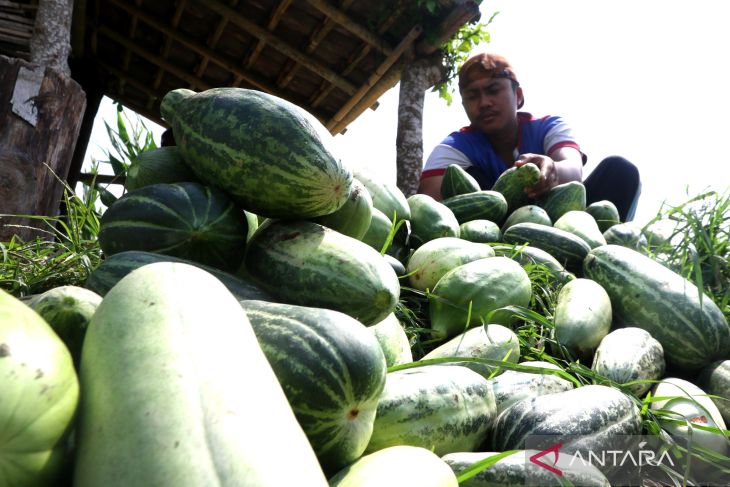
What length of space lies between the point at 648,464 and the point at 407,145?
498cm

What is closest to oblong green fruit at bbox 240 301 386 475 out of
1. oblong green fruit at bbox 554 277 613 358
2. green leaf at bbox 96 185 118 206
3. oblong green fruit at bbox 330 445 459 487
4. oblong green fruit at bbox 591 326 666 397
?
oblong green fruit at bbox 330 445 459 487

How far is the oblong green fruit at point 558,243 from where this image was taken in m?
2.53

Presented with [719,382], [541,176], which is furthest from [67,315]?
[541,176]

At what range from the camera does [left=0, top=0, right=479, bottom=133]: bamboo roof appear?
588 cm

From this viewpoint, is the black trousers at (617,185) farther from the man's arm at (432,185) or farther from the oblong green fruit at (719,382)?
the oblong green fruit at (719,382)

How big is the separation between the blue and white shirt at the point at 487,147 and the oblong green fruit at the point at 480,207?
145cm

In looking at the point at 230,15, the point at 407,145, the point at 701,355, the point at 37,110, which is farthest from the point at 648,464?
the point at 230,15

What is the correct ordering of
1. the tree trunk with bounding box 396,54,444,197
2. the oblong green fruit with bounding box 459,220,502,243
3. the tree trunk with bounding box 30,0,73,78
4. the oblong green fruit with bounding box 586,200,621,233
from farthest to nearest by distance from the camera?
the tree trunk with bounding box 396,54,444,197 < the tree trunk with bounding box 30,0,73,78 < the oblong green fruit with bounding box 586,200,621,233 < the oblong green fruit with bounding box 459,220,502,243

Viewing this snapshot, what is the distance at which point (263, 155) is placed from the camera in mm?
1313

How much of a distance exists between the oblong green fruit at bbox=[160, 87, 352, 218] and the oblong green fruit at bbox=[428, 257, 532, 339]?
2.11 feet

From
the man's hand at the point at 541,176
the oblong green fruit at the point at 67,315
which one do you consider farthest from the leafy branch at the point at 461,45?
the oblong green fruit at the point at 67,315

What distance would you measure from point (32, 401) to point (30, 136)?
268 cm

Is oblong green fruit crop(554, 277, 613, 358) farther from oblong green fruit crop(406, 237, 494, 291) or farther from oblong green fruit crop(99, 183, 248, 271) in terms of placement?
oblong green fruit crop(99, 183, 248, 271)

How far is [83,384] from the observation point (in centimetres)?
70
